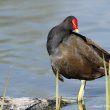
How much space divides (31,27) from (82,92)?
4311mm

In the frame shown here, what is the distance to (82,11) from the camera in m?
13.4

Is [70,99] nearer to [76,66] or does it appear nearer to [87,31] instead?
[76,66]

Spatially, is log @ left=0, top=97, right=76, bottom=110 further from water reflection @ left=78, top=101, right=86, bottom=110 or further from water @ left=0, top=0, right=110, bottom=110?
water reflection @ left=78, top=101, right=86, bottom=110

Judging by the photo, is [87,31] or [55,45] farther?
[87,31]

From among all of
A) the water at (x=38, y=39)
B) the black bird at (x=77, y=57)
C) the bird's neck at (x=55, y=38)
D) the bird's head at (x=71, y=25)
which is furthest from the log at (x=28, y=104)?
the bird's head at (x=71, y=25)

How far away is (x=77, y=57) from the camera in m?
8.63

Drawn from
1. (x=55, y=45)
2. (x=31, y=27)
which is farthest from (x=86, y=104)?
(x=31, y=27)

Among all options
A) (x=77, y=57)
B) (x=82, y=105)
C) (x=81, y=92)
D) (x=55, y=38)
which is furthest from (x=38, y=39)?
(x=82, y=105)

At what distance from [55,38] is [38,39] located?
3.23m

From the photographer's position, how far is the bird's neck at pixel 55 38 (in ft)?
29.0

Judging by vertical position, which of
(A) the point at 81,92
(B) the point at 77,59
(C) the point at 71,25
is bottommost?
(A) the point at 81,92

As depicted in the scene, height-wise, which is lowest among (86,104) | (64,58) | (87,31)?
(86,104)

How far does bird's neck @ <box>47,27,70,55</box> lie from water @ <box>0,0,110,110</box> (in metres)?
0.72

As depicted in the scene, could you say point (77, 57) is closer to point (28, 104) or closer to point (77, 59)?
point (77, 59)
